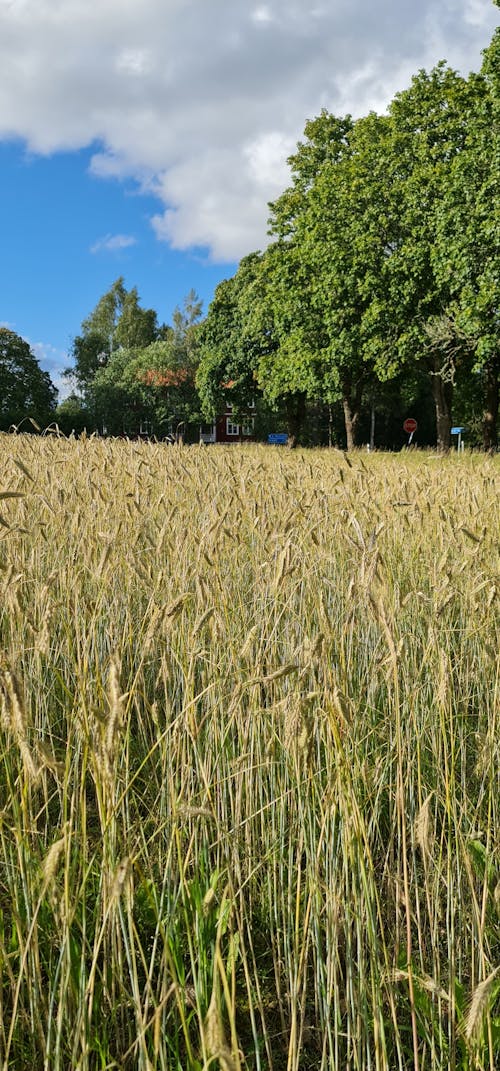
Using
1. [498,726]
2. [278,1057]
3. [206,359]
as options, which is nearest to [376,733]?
[498,726]

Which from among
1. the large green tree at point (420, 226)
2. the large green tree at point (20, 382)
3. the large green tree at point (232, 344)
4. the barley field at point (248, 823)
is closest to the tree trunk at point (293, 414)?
the large green tree at point (232, 344)

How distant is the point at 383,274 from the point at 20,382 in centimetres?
2533

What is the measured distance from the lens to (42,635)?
1313 mm

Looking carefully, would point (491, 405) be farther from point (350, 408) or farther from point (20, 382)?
point (20, 382)

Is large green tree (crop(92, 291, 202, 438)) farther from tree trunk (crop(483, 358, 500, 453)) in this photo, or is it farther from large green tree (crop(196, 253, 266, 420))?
tree trunk (crop(483, 358, 500, 453))

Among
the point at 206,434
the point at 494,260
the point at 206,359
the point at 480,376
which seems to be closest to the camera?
the point at 494,260

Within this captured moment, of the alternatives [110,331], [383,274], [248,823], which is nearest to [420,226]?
[383,274]

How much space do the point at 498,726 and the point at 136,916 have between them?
103 centimetres

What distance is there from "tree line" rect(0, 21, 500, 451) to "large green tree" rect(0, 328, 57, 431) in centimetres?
1271

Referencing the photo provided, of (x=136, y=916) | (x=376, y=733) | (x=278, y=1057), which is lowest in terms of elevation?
(x=278, y=1057)

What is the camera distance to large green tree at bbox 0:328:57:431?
126ft

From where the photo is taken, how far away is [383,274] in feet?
61.0

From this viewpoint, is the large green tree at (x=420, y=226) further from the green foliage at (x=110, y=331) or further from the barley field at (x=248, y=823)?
the green foliage at (x=110, y=331)

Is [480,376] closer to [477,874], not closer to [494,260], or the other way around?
[494,260]
